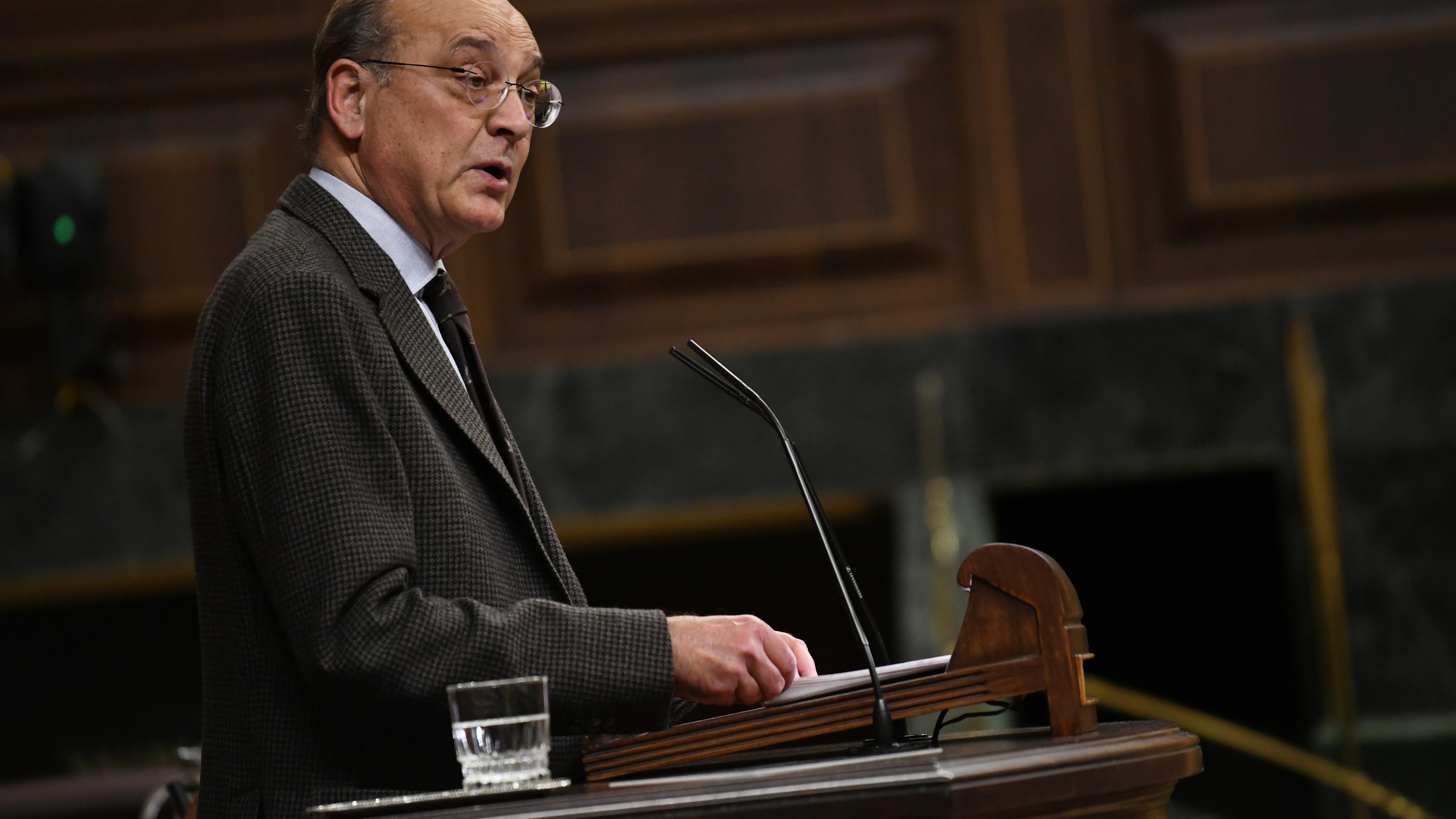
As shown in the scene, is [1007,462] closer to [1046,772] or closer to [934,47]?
[934,47]

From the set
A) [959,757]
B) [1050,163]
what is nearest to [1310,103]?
[1050,163]

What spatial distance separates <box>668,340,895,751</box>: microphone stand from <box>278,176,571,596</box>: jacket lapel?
19cm

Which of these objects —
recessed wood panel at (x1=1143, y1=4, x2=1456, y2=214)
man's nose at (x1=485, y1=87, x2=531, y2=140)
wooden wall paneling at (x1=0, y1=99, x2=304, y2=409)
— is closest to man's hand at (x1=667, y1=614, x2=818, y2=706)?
man's nose at (x1=485, y1=87, x2=531, y2=140)

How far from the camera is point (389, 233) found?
1629 mm

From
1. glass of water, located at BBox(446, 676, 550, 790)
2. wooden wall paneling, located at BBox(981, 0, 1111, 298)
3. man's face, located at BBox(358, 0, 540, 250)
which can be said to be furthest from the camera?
wooden wall paneling, located at BBox(981, 0, 1111, 298)

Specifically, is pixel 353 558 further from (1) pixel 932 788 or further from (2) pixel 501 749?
(1) pixel 932 788

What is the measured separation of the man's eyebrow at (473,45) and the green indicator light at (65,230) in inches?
94.3

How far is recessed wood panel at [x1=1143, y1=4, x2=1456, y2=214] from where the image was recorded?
3.75 metres

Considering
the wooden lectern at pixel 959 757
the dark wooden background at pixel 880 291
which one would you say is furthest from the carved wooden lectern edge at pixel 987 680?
the dark wooden background at pixel 880 291

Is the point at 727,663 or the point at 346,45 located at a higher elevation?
the point at 346,45

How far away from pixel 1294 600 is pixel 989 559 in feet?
8.45

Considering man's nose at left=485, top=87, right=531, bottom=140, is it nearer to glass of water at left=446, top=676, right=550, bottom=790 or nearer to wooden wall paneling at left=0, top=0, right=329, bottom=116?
glass of water at left=446, top=676, right=550, bottom=790

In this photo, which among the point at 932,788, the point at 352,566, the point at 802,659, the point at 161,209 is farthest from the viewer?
the point at 161,209

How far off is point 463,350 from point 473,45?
31 centimetres
